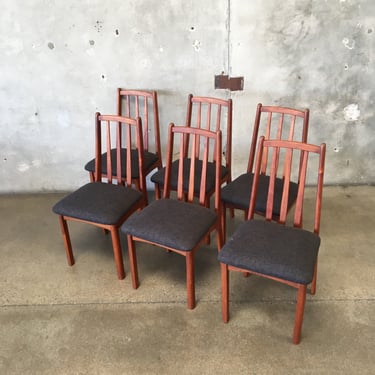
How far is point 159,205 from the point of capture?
2.27 meters

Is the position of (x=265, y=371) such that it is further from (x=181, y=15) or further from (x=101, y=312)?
(x=181, y=15)

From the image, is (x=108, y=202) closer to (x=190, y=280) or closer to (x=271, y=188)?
(x=190, y=280)

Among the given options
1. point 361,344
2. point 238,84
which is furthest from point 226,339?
point 238,84

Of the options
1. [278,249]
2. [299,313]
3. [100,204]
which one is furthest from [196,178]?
[299,313]

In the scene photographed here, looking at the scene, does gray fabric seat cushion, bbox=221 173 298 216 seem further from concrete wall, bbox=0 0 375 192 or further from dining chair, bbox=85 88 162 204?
concrete wall, bbox=0 0 375 192

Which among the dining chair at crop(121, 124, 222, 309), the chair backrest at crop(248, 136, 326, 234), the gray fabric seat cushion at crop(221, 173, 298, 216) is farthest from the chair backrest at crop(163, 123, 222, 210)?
the chair backrest at crop(248, 136, 326, 234)

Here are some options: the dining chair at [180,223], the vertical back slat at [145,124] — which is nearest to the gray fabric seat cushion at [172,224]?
the dining chair at [180,223]

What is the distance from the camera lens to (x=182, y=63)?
289cm

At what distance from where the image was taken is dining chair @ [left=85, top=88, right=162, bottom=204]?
2822 mm

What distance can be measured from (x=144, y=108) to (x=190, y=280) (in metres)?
1.42

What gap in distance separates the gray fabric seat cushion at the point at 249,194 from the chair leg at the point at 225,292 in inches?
17.9

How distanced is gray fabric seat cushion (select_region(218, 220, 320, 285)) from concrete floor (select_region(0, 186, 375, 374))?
0.42 metres

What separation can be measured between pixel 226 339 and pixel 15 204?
212cm

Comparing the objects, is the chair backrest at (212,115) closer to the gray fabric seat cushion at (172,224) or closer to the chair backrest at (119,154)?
the chair backrest at (119,154)
